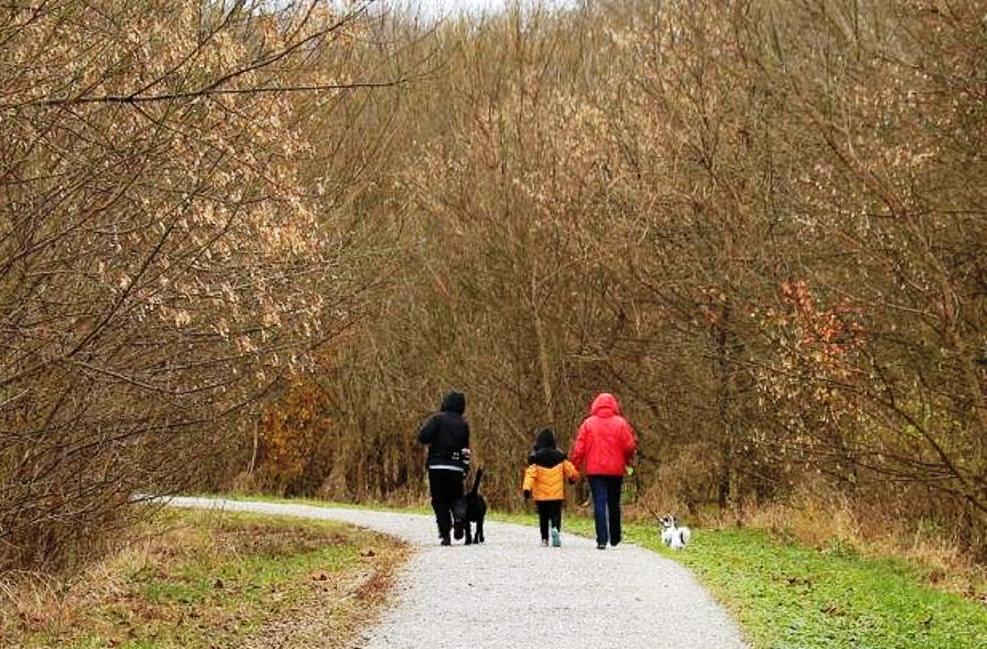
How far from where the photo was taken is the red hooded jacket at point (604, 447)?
16484 mm

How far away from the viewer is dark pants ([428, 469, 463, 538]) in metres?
16.3

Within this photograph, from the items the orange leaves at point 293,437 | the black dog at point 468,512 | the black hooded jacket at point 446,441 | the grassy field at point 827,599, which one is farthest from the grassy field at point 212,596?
the orange leaves at point 293,437

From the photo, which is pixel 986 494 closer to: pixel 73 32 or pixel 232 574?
pixel 232 574

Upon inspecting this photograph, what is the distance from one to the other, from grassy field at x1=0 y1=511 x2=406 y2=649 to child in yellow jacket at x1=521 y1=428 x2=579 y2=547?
189 cm

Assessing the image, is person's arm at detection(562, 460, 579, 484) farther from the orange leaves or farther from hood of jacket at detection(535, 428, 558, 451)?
the orange leaves

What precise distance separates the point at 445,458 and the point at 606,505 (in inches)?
85.1

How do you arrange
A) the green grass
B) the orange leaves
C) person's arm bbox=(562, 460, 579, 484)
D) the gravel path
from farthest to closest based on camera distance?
1. the orange leaves
2. person's arm bbox=(562, 460, 579, 484)
3. the green grass
4. the gravel path

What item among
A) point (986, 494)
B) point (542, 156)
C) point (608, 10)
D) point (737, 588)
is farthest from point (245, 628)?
point (608, 10)

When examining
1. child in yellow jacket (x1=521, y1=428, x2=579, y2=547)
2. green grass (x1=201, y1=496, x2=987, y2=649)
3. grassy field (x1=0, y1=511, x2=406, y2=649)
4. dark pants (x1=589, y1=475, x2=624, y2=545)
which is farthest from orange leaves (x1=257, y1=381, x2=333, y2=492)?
dark pants (x1=589, y1=475, x2=624, y2=545)

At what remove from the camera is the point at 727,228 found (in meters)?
23.4

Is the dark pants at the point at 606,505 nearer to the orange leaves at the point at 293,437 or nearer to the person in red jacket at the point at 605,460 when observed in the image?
the person in red jacket at the point at 605,460

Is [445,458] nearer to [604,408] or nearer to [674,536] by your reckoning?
[604,408]

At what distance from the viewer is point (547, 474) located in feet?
55.5

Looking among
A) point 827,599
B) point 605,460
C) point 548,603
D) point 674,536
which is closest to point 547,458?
point 605,460
